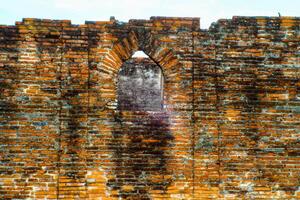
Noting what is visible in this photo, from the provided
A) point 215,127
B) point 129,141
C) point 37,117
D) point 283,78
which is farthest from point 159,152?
point 283,78

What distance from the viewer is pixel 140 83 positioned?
484 inches

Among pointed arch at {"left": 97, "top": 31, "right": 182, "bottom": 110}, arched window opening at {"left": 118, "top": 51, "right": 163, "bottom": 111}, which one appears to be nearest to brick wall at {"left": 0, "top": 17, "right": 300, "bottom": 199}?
pointed arch at {"left": 97, "top": 31, "right": 182, "bottom": 110}

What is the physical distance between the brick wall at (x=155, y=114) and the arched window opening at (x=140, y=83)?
5661 mm

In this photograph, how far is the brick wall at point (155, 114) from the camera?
236 inches

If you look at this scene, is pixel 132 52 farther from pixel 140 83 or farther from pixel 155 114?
pixel 140 83

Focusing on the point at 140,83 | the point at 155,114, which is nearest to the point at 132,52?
the point at 155,114

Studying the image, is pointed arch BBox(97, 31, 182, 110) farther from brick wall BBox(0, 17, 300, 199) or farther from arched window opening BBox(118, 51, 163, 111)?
arched window opening BBox(118, 51, 163, 111)

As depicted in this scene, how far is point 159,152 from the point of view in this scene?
611 centimetres

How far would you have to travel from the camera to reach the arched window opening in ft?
39.5

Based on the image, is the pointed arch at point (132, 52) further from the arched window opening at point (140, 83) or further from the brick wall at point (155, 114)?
the arched window opening at point (140, 83)

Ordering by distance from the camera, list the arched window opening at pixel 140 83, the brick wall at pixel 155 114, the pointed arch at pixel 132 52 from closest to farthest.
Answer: the brick wall at pixel 155 114 < the pointed arch at pixel 132 52 < the arched window opening at pixel 140 83

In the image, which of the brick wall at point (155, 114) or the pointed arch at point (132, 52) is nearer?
the brick wall at point (155, 114)

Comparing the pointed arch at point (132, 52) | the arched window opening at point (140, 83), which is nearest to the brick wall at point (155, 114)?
the pointed arch at point (132, 52)

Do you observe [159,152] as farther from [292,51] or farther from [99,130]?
[292,51]
